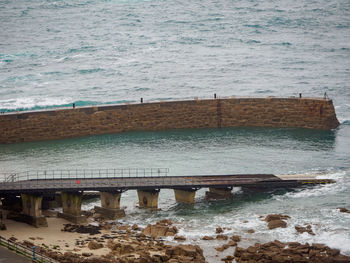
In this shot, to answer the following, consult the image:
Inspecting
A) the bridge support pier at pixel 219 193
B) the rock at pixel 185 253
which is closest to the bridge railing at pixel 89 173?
the bridge support pier at pixel 219 193

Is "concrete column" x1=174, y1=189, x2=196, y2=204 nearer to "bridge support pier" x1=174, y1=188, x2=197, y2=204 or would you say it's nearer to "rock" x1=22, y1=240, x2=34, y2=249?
"bridge support pier" x1=174, y1=188, x2=197, y2=204

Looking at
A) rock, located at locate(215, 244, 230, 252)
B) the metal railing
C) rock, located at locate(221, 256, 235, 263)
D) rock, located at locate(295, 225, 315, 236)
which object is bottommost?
rock, located at locate(221, 256, 235, 263)

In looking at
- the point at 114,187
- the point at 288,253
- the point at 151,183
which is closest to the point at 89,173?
the point at 151,183

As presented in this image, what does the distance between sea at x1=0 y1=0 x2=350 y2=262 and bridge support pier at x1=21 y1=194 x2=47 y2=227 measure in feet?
23.1

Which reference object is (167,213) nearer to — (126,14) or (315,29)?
(315,29)

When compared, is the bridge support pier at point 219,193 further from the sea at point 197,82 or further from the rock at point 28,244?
the rock at point 28,244

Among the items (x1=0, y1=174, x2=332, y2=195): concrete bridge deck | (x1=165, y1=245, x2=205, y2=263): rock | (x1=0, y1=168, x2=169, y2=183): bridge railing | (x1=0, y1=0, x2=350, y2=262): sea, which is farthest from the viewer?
(x1=0, y1=168, x2=169, y2=183): bridge railing

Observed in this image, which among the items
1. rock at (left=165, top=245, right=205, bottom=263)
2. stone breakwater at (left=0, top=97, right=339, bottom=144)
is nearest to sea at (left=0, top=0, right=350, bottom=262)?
rock at (left=165, top=245, right=205, bottom=263)

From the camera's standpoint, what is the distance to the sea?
62781mm

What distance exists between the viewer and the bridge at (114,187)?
59.8 metres

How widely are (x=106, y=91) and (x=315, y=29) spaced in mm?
50833

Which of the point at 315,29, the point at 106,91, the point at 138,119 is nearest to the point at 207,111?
the point at 138,119

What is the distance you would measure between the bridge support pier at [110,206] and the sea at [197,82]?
1.26 m

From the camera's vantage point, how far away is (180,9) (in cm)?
17712
